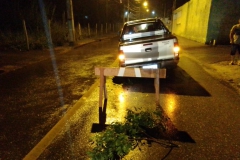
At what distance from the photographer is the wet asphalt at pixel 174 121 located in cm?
329

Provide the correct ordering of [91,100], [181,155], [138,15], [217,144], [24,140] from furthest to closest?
[138,15] → [91,100] → [24,140] → [217,144] → [181,155]

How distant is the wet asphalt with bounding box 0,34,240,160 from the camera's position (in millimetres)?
3295

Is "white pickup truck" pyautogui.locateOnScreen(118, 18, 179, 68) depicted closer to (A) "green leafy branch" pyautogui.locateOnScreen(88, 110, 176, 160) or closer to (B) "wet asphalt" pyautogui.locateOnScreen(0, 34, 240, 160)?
(B) "wet asphalt" pyautogui.locateOnScreen(0, 34, 240, 160)

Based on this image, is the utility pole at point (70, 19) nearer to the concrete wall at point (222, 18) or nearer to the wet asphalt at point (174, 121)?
the concrete wall at point (222, 18)

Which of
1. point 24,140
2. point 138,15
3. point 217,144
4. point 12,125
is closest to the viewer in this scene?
point 217,144

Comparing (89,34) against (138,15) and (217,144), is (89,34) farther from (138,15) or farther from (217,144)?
(138,15)

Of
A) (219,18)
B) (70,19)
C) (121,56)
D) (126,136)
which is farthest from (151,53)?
(70,19)

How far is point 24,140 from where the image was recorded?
12.3ft

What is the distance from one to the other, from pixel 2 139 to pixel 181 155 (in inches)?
122

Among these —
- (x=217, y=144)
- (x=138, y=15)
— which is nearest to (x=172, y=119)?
(x=217, y=144)

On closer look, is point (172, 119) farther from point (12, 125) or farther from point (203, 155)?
point (12, 125)

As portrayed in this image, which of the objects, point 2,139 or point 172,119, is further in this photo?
point 172,119

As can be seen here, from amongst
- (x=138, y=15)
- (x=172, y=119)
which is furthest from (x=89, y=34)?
(x=138, y=15)

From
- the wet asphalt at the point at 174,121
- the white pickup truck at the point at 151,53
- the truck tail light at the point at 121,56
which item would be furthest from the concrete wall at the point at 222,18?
the truck tail light at the point at 121,56
